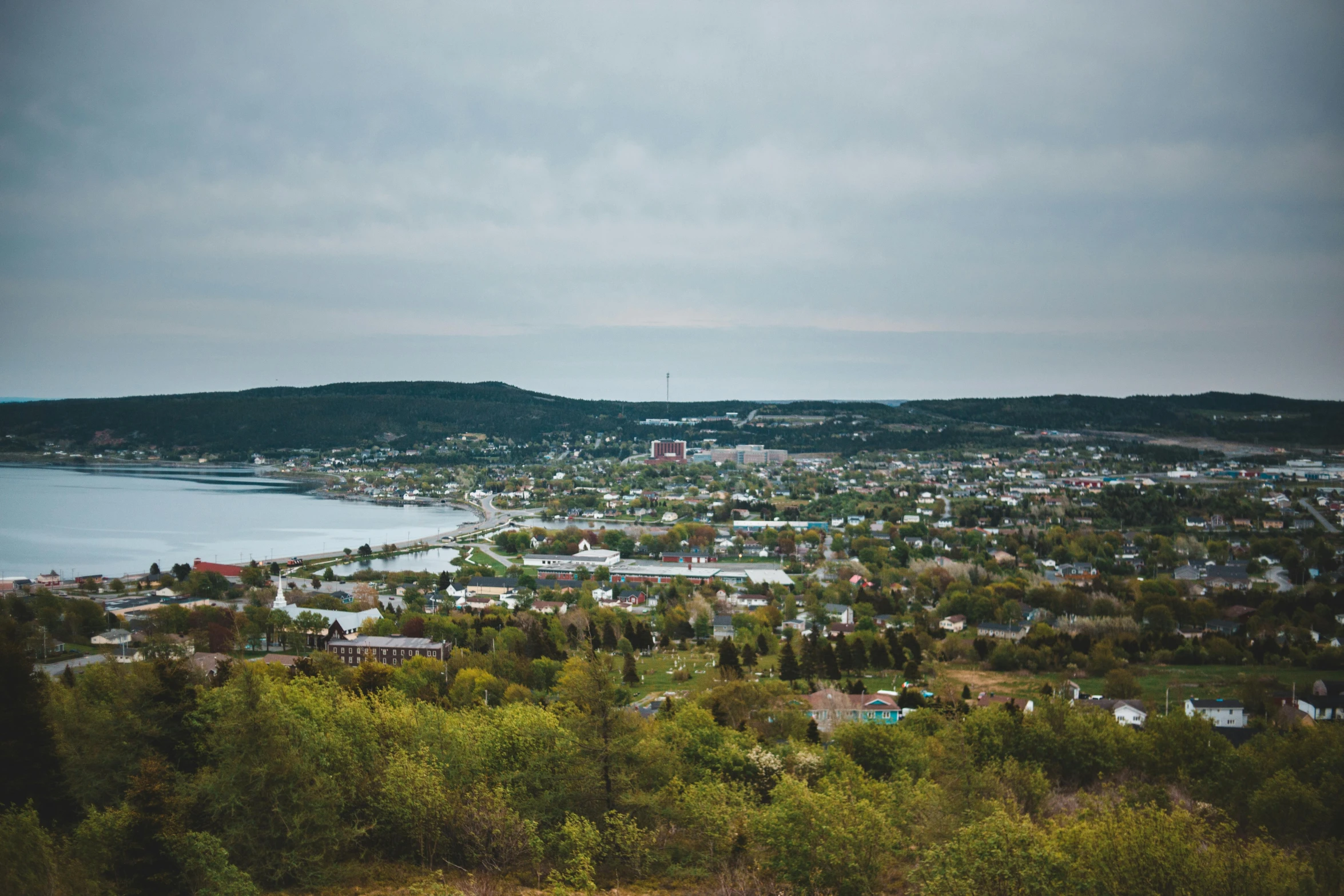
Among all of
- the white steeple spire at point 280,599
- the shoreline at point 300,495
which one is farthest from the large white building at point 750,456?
→ the white steeple spire at point 280,599

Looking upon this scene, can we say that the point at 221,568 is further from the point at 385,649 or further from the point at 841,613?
the point at 841,613

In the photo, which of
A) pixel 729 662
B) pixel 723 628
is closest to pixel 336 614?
pixel 723 628

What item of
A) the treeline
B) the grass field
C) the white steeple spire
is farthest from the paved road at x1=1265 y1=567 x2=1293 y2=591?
the white steeple spire

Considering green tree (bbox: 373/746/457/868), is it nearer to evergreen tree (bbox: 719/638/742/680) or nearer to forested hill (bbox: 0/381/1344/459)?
evergreen tree (bbox: 719/638/742/680)

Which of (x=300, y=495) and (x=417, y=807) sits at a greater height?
(x=417, y=807)

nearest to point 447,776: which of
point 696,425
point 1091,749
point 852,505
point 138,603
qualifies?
point 1091,749
